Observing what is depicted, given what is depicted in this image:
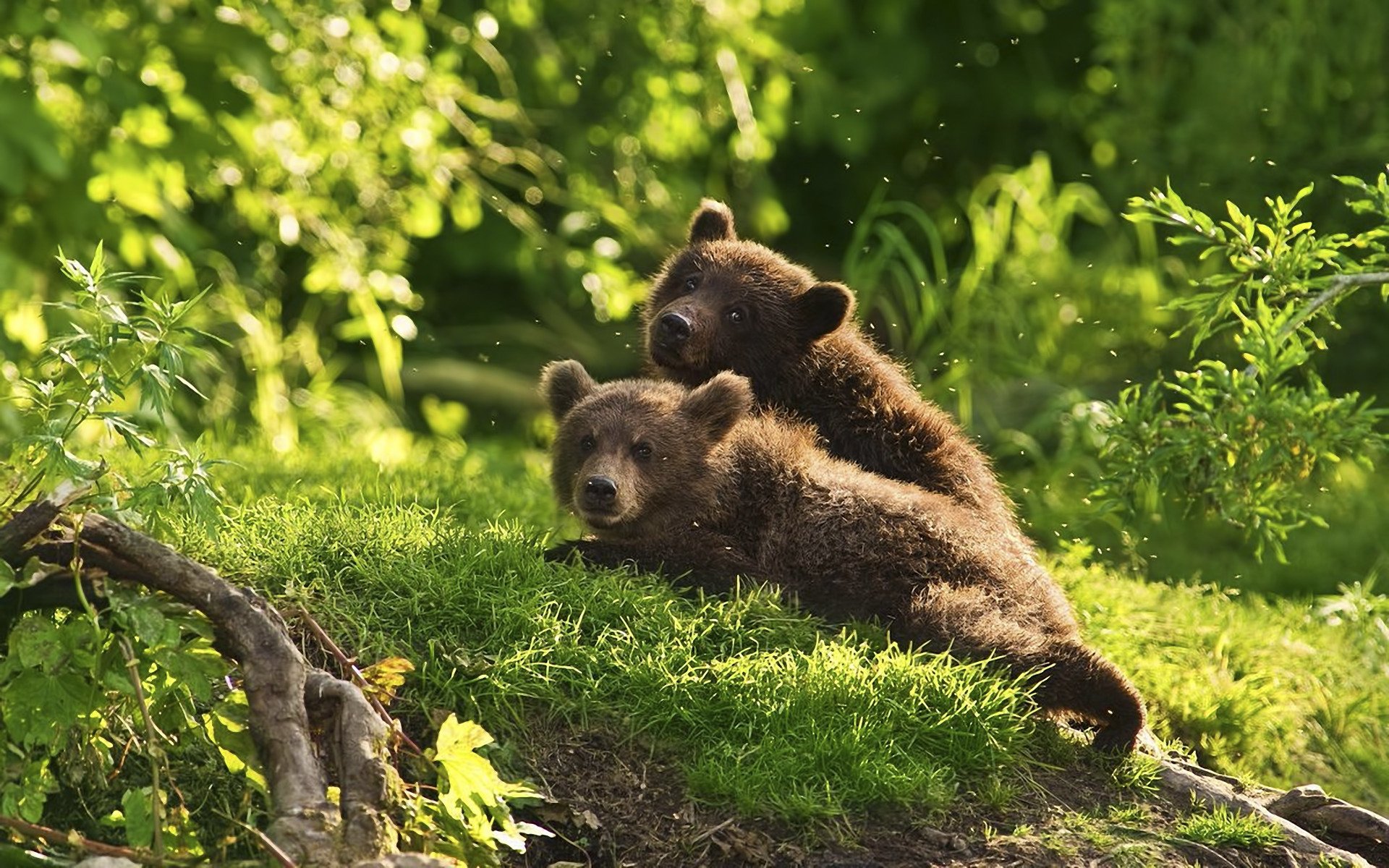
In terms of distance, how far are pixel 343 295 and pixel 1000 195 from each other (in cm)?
464

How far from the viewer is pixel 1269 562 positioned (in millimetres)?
8672

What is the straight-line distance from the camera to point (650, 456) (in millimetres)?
5547

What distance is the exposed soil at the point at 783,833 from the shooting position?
163 inches

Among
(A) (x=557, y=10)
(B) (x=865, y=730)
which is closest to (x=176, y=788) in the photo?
(B) (x=865, y=730)

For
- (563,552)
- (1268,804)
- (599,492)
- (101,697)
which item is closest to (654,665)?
(563,552)

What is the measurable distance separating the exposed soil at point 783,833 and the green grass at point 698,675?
0.23 feet

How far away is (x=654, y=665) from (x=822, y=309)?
2085 millimetres

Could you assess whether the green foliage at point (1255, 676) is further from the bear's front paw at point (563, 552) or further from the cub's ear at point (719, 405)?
the bear's front paw at point (563, 552)

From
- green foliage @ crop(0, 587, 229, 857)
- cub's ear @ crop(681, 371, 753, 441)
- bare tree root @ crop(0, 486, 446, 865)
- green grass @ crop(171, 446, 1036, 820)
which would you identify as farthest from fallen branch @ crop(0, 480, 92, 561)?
cub's ear @ crop(681, 371, 753, 441)

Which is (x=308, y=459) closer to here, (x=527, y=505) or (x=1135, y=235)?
(x=527, y=505)

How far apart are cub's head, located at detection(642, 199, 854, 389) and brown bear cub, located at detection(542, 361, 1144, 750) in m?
0.50

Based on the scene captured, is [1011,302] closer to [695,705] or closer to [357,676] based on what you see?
[695,705]

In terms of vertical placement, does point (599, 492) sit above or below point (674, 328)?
below

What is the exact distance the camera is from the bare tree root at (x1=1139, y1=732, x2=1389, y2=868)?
457 centimetres
